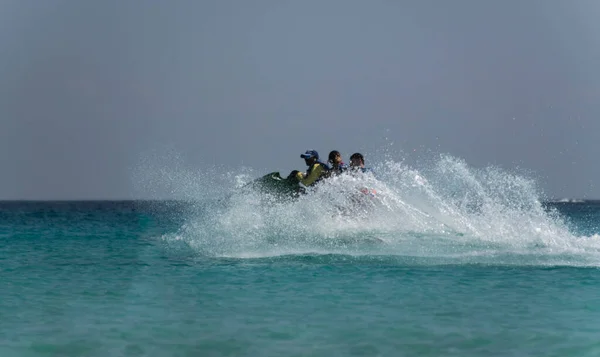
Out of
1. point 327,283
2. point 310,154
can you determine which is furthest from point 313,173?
point 327,283

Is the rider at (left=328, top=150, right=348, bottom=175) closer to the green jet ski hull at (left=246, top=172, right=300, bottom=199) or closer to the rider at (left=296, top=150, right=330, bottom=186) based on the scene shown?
the rider at (left=296, top=150, right=330, bottom=186)

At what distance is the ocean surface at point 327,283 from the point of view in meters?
7.75

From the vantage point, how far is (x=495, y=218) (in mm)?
16250

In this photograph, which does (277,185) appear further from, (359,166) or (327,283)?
(327,283)

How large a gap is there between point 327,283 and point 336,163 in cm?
618

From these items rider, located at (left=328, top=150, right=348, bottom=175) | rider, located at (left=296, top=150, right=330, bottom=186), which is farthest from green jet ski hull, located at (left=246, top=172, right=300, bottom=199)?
rider, located at (left=328, top=150, right=348, bottom=175)

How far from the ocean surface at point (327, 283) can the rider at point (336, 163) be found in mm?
310

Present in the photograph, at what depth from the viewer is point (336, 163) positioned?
17.3 metres

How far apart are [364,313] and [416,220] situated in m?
8.87

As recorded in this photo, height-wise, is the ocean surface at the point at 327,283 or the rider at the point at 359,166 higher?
the rider at the point at 359,166

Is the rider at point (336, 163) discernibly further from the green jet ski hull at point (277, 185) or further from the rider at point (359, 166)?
the green jet ski hull at point (277, 185)

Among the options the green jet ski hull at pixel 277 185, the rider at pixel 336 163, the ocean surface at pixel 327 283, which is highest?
the rider at pixel 336 163

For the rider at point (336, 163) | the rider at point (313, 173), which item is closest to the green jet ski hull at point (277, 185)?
the rider at point (313, 173)

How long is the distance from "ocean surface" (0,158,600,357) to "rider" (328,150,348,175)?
31 centimetres
